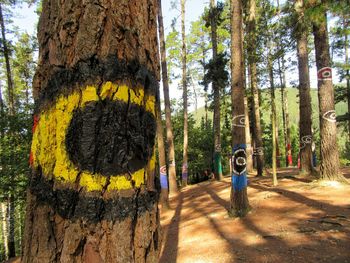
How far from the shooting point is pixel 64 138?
4.56 ft

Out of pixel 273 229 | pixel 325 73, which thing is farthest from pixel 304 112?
pixel 273 229

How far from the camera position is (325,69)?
29.9 feet

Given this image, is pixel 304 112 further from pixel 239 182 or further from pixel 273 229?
pixel 273 229

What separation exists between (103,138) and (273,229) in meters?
6.30

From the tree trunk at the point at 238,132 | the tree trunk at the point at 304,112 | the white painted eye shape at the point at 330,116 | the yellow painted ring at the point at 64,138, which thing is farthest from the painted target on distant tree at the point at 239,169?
the yellow painted ring at the point at 64,138

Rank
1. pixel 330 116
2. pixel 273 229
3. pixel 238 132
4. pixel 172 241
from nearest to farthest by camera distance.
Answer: pixel 273 229, pixel 172 241, pixel 238 132, pixel 330 116

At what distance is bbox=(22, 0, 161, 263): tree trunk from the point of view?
4.34 ft

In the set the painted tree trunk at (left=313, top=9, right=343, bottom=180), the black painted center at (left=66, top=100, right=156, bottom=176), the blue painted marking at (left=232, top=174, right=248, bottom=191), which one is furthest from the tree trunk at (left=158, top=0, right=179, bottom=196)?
the black painted center at (left=66, top=100, right=156, bottom=176)

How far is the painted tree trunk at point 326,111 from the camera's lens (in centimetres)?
889

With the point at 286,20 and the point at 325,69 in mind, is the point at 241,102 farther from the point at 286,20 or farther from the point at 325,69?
the point at 286,20

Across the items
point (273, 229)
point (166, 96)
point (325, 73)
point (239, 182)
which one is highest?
point (166, 96)

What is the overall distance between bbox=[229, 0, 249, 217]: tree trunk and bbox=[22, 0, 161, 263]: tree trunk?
7.00m

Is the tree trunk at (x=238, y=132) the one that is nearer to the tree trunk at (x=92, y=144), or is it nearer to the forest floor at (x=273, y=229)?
the forest floor at (x=273, y=229)

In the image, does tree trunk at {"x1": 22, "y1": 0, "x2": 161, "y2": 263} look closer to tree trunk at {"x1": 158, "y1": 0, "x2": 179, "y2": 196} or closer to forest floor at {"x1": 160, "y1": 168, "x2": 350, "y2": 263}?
forest floor at {"x1": 160, "y1": 168, "x2": 350, "y2": 263}
